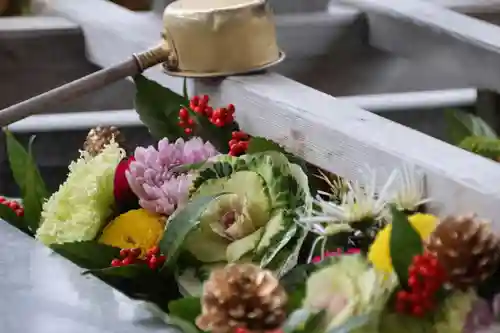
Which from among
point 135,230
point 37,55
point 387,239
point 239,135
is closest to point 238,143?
point 239,135

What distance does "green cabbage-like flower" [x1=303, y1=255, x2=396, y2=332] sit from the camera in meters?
0.54

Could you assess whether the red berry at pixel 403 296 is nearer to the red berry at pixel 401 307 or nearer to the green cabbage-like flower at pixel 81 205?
the red berry at pixel 401 307

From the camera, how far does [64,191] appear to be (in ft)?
2.50

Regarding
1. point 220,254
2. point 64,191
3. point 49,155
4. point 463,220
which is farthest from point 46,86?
point 463,220

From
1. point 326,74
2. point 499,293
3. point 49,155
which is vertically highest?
point 499,293

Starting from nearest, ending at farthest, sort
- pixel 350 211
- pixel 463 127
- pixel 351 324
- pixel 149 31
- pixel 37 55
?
1. pixel 351 324
2. pixel 350 211
3. pixel 463 127
4. pixel 149 31
5. pixel 37 55

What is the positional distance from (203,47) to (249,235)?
27 cm

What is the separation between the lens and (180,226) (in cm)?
67

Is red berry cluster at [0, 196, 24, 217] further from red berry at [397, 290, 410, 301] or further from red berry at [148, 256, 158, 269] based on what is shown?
red berry at [397, 290, 410, 301]

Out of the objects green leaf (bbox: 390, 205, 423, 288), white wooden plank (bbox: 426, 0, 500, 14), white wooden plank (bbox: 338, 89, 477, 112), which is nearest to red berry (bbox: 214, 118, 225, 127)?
green leaf (bbox: 390, 205, 423, 288)

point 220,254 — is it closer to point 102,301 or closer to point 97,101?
point 102,301

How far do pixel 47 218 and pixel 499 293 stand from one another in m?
0.39

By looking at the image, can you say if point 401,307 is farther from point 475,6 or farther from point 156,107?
point 475,6

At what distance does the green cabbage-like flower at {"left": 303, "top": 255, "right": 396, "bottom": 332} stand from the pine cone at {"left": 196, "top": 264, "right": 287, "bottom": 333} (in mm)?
33
